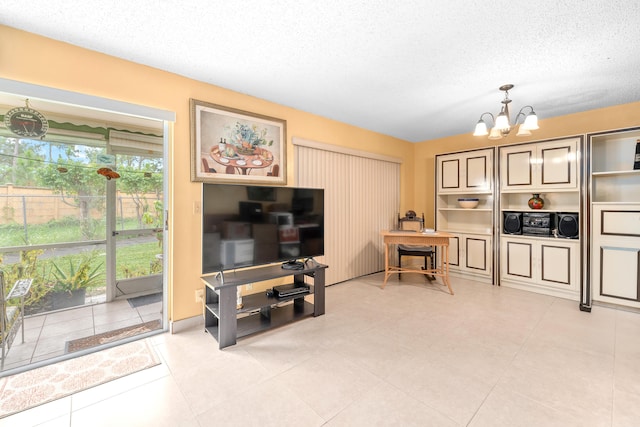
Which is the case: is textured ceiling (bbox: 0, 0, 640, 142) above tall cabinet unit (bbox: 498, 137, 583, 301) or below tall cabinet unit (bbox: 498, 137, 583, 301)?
above

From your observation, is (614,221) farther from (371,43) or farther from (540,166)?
(371,43)

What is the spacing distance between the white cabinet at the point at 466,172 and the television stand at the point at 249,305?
2846 mm

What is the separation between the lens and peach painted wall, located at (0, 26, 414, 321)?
187cm

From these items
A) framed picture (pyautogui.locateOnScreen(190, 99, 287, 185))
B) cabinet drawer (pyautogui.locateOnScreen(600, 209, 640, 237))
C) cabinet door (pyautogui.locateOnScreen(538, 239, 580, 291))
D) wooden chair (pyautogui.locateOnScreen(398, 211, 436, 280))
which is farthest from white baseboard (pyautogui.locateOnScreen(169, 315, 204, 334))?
cabinet drawer (pyautogui.locateOnScreen(600, 209, 640, 237))

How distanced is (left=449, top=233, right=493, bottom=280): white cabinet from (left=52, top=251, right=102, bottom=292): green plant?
4731 mm

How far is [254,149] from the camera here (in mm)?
2961

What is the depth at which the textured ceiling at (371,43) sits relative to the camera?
1647 millimetres

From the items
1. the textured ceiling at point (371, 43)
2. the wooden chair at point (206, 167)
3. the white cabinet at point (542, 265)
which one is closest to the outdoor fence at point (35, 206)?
the textured ceiling at point (371, 43)

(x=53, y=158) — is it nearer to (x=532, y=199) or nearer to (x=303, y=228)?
(x=303, y=228)

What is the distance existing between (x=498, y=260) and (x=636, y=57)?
8.58 ft

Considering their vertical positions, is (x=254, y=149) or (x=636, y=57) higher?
(x=636, y=57)

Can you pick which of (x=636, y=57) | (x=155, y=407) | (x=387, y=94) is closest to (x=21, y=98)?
(x=155, y=407)

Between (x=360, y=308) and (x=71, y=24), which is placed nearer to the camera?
(x=71, y=24)

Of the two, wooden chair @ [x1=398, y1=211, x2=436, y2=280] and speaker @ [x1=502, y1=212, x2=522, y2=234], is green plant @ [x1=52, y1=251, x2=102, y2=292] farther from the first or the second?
speaker @ [x1=502, y1=212, x2=522, y2=234]
